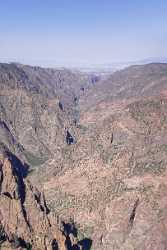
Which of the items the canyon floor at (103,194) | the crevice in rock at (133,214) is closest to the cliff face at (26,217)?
the canyon floor at (103,194)

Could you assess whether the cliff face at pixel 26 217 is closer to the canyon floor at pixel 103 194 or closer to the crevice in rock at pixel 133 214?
the canyon floor at pixel 103 194

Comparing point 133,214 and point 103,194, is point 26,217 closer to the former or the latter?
point 133,214

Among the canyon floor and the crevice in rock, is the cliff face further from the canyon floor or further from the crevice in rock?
the crevice in rock

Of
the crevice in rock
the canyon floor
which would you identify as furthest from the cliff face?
the crevice in rock

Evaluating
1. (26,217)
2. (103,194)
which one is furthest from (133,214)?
(26,217)

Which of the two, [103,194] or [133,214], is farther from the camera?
[103,194]

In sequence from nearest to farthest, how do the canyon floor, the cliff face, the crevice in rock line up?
the cliff face → the canyon floor → the crevice in rock

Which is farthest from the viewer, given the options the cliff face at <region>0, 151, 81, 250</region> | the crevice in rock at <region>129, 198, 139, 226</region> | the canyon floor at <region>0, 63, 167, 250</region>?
the crevice in rock at <region>129, 198, 139, 226</region>

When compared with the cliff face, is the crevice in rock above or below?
below

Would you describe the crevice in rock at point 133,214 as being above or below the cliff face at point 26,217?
below
